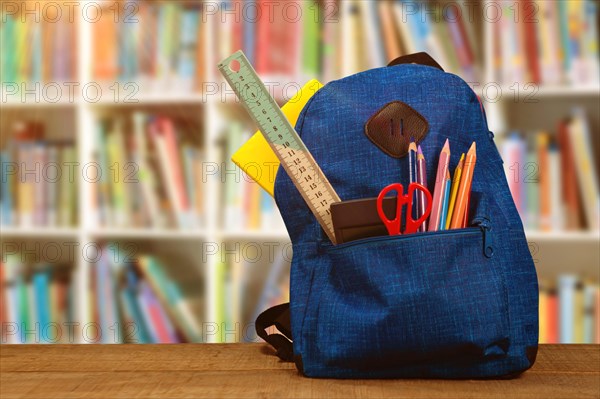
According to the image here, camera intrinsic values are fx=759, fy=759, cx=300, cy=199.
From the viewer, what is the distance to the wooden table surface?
2.02 feet

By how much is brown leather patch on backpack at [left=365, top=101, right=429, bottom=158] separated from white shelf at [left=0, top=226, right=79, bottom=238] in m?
1.46

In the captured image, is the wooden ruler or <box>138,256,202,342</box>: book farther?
<box>138,256,202,342</box>: book

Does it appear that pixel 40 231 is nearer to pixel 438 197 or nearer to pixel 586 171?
pixel 586 171

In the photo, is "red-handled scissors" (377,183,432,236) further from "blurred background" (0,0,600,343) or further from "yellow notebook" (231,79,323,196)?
"blurred background" (0,0,600,343)

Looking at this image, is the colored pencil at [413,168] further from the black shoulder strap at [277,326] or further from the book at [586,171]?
the book at [586,171]

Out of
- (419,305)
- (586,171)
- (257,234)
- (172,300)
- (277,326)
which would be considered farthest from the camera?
(172,300)

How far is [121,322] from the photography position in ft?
6.64

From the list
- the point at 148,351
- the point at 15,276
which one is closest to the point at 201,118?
the point at 15,276

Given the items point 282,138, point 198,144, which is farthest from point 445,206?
point 198,144

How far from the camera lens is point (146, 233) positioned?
1973 mm

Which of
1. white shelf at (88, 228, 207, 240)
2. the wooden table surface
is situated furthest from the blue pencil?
white shelf at (88, 228, 207, 240)

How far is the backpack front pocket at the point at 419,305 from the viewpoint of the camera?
2.11ft

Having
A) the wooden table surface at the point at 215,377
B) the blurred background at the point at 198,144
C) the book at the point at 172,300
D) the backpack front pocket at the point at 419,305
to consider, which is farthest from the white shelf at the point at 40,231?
the backpack front pocket at the point at 419,305

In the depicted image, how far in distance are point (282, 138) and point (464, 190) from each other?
17 cm
